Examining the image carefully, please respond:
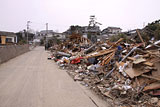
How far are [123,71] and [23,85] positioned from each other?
4.37m

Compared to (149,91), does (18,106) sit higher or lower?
lower

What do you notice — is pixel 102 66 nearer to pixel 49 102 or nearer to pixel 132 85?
pixel 132 85

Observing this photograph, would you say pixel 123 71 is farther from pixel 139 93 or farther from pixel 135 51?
pixel 135 51

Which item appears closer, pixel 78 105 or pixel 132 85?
pixel 78 105

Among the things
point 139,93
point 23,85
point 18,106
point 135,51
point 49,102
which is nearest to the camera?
point 18,106

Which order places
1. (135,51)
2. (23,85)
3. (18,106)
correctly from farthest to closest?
(135,51), (23,85), (18,106)

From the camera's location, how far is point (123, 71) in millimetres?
5805

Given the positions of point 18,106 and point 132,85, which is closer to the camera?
point 18,106

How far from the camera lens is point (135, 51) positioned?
24.1 feet

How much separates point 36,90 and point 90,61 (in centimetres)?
508

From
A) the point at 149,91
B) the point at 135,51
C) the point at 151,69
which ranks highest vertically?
the point at 135,51

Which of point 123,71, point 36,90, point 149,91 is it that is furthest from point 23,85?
point 149,91

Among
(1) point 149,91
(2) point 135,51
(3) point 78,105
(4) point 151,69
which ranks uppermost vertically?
(2) point 135,51

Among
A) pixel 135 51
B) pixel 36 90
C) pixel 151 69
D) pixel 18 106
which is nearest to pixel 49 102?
pixel 18 106
